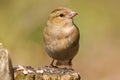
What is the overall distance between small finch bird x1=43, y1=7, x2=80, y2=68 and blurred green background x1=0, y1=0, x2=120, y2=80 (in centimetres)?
261

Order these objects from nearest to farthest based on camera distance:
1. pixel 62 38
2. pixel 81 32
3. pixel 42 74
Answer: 1. pixel 42 74
2. pixel 62 38
3. pixel 81 32

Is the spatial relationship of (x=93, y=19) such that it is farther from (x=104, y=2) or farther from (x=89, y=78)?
(x=89, y=78)

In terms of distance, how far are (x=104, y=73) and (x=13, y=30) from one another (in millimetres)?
1583

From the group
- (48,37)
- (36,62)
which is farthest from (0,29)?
(48,37)

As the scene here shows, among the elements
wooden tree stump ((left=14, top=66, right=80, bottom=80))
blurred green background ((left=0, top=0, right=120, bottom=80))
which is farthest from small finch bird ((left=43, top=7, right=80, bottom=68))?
blurred green background ((left=0, top=0, right=120, bottom=80))

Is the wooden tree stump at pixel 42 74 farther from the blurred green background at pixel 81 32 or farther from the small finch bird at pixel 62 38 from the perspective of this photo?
the blurred green background at pixel 81 32

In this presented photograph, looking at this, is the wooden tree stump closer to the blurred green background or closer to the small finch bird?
the small finch bird

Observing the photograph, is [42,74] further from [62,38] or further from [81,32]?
[81,32]

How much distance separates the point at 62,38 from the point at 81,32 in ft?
12.8

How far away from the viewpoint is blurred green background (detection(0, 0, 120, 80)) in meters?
9.91

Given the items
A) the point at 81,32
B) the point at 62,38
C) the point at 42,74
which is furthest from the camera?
the point at 81,32

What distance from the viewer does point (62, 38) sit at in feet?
22.0

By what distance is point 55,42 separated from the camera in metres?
6.65

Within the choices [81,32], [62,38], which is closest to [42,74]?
[62,38]
